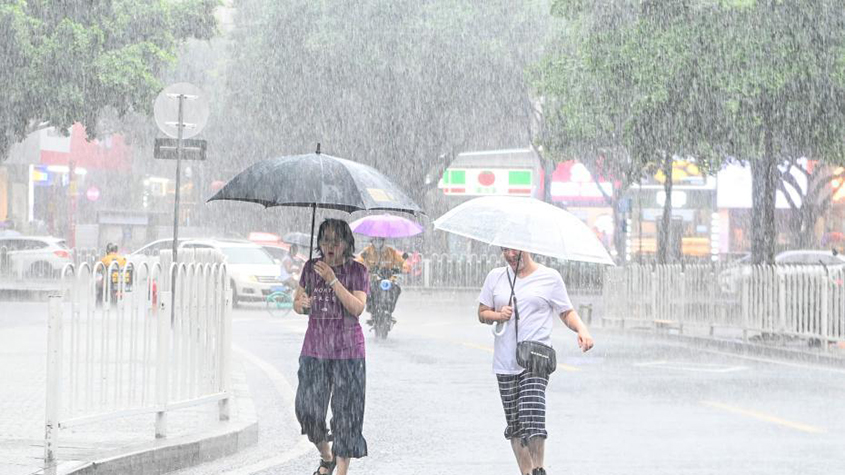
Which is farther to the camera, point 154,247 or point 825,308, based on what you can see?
point 154,247

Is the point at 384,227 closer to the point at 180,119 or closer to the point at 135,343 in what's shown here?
the point at 180,119

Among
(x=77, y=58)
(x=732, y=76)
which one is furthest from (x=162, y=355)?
(x=77, y=58)

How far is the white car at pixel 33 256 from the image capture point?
36.2m

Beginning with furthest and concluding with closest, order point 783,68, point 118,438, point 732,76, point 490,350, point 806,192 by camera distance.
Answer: point 806,192 < point 732,76 < point 783,68 < point 490,350 < point 118,438

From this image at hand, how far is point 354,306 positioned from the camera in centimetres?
775

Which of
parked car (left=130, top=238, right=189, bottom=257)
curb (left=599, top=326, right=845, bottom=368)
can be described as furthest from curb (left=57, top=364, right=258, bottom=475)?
parked car (left=130, top=238, right=189, bottom=257)

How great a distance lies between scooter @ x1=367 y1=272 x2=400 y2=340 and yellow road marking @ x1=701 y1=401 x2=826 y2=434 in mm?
8428

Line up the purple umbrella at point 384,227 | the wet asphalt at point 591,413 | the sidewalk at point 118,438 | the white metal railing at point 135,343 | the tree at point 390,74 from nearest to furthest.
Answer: the sidewalk at point 118,438 < the white metal railing at point 135,343 < the wet asphalt at point 591,413 < the purple umbrella at point 384,227 < the tree at point 390,74

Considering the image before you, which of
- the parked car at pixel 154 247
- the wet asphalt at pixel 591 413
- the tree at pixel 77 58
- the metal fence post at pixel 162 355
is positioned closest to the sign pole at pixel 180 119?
the wet asphalt at pixel 591 413

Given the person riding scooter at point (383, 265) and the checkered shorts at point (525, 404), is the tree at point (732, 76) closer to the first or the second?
the person riding scooter at point (383, 265)

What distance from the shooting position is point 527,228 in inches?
310

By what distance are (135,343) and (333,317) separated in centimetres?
187

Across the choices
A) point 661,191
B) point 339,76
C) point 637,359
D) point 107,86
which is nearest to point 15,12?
point 107,86

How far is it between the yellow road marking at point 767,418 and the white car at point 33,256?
2575cm
